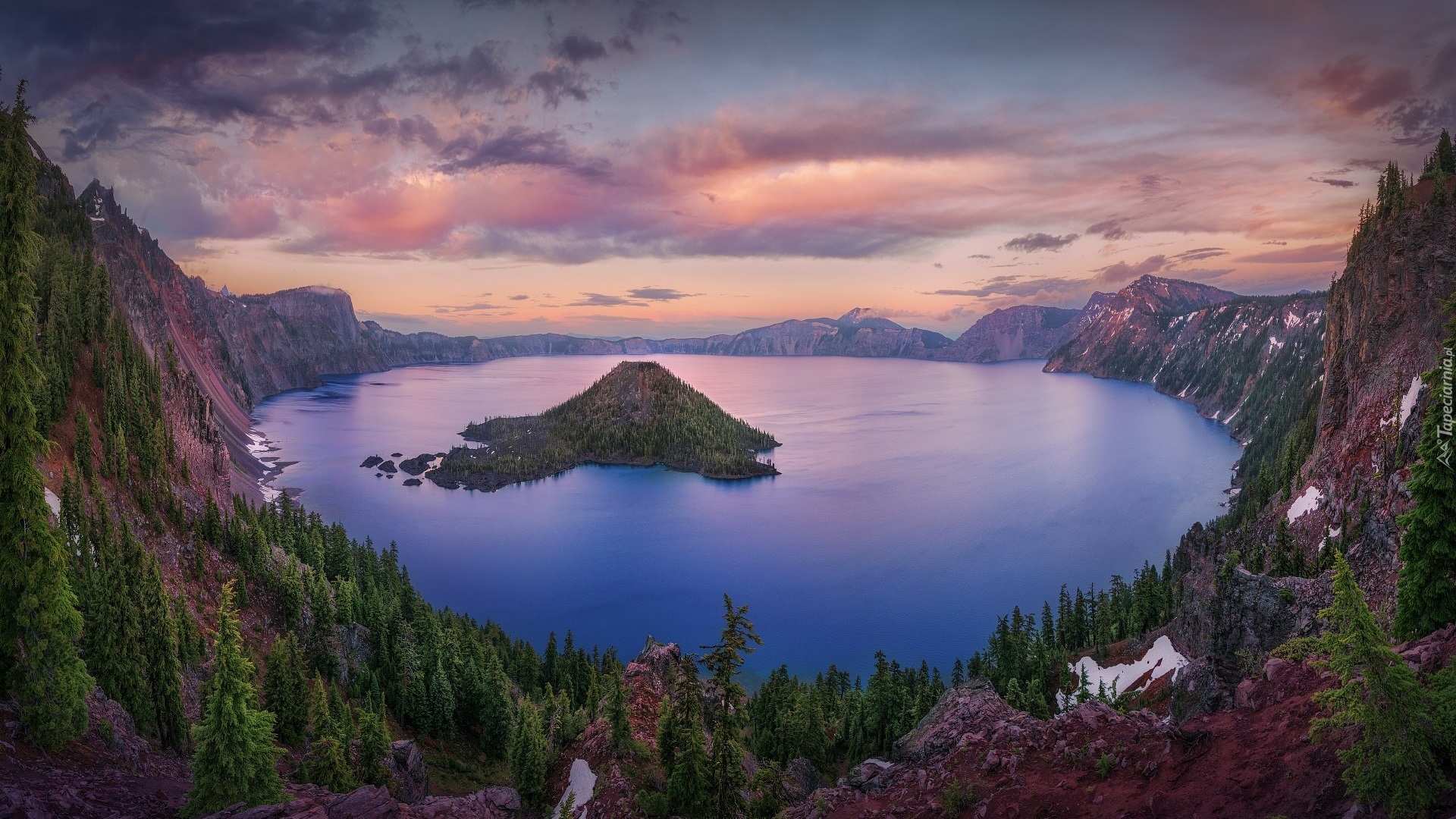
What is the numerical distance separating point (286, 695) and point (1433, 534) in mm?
66319

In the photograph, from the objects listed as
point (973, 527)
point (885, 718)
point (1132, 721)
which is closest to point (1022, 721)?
point (1132, 721)

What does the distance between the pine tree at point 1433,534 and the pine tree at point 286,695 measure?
6388 cm

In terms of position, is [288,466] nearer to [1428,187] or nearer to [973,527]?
[973,527]

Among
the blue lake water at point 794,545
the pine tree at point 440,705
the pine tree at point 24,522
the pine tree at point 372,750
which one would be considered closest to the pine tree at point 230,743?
the pine tree at point 24,522

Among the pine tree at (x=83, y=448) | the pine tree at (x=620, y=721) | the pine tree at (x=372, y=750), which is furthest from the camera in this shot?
the pine tree at (x=83, y=448)

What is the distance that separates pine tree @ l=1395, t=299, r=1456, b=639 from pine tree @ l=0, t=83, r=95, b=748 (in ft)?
160

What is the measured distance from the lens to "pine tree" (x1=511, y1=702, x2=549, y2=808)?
4391cm

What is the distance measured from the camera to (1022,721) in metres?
31.6

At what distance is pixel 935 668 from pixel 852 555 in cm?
4457

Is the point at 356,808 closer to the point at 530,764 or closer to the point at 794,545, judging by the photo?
the point at 530,764

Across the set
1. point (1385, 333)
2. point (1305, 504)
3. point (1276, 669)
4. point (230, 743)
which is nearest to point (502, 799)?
point (230, 743)

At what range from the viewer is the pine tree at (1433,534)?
77.5 ft

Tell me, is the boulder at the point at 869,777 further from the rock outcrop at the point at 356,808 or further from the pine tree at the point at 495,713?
the pine tree at the point at 495,713

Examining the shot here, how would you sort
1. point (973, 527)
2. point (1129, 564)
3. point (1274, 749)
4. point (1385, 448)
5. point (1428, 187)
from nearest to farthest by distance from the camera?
point (1274, 749), point (1385, 448), point (1428, 187), point (1129, 564), point (973, 527)
